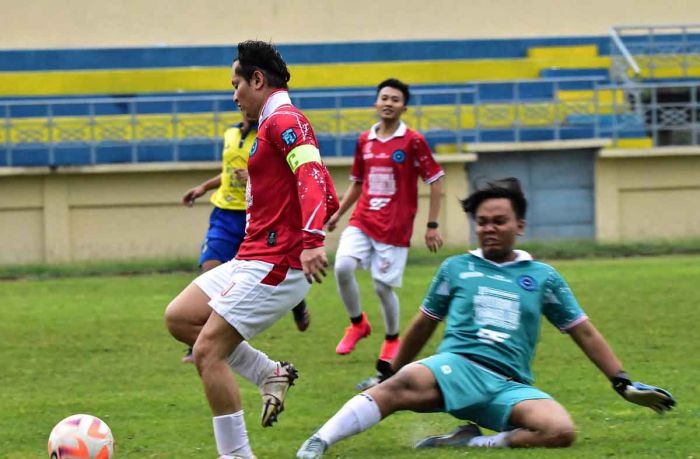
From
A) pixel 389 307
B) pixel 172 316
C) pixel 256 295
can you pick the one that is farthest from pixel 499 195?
pixel 389 307

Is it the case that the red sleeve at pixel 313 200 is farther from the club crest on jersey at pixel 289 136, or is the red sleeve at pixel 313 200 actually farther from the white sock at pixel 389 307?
the white sock at pixel 389 307

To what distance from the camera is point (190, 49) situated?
25203 millimetres

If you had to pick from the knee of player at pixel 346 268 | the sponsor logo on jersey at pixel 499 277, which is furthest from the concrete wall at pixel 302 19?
the sponsor logo on jersey at pixel 499 277

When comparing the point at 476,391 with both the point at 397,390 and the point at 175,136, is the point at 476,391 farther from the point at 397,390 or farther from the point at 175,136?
the point at 175,136

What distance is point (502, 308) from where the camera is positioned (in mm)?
6301

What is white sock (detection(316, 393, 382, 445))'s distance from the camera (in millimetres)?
6055

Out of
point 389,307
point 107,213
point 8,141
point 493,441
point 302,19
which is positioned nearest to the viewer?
point 493,441

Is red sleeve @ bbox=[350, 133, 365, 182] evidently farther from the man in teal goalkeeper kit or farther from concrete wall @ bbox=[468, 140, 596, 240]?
concrete wall @ bbox=[468, 140, 596, 240]

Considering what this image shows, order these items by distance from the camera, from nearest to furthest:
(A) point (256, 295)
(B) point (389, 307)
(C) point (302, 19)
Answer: (A) point (256, 295)
(B) point (389, 307)
(C) point (302, 19)

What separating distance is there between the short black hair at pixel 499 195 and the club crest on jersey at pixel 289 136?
102 cm

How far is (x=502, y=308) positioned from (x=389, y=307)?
393 centimetres

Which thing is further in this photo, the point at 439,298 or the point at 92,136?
the point at 92,136

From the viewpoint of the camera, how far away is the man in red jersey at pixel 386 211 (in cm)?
1023

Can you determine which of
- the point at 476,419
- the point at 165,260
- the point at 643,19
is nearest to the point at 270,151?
the point at 476,419
